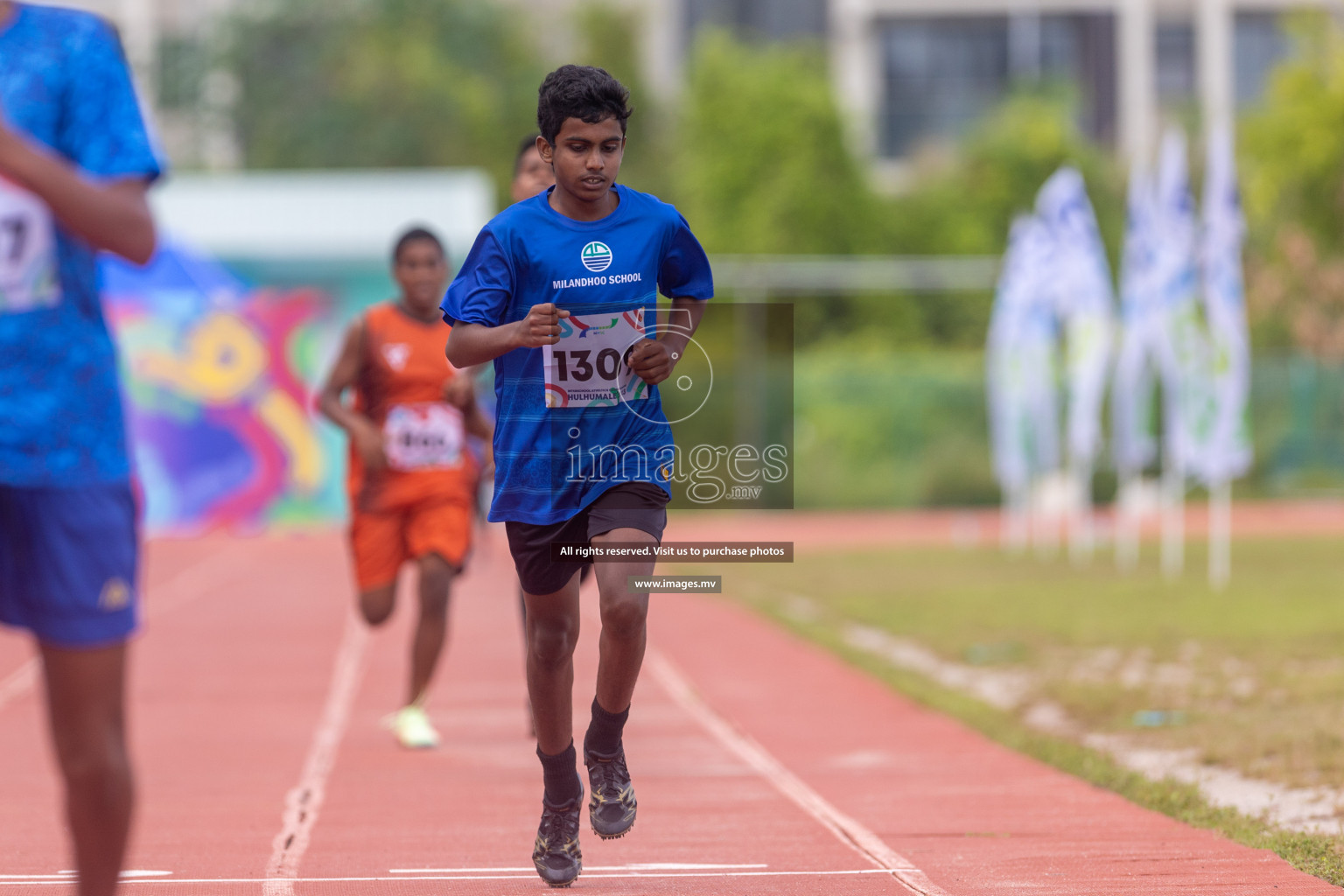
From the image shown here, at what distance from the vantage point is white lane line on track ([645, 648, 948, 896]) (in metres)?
5.48

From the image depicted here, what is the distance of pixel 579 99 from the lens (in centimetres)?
484

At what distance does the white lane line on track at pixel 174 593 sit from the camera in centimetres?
1095

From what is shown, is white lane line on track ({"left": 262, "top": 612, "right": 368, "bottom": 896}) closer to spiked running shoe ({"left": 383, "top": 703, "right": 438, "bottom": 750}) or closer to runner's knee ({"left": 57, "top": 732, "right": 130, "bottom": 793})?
spiked running shoe ({"left": 383, "top": 703, "right": 438, "bottom": 750})

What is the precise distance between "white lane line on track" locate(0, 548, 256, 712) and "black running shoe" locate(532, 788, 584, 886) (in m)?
5.81

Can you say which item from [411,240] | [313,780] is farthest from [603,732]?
[411,240]

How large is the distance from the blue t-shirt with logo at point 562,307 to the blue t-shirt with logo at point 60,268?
162cm

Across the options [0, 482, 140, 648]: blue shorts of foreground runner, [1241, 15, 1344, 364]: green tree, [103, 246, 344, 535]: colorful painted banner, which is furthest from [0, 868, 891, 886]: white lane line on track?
[1241, 15, 1344, 364]: green tree

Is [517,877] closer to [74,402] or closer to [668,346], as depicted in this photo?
[668,346]

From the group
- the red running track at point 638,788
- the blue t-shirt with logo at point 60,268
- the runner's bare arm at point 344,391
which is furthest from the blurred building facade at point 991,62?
the blue t-shirt with logo at point 60,268

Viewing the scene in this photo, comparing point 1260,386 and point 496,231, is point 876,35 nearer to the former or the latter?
point 1260,386

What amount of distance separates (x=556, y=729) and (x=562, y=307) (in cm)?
118

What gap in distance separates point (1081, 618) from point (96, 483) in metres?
12.4

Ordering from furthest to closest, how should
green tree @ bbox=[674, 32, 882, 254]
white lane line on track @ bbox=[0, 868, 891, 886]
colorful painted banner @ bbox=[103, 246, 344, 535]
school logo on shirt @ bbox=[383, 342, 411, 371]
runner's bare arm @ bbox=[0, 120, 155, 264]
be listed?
green tree @ bbox=[674, 32, 882, 254]
colorful painted banner @ bbox=[103, 246, 344, 535]
school logo on shirt @ bbox=[383, 342, 411, 371]
white lane line on track @ bbox=[0, 868, 891, 886]
runner's bare arm @ bbox=[0, 120, 155, 264]

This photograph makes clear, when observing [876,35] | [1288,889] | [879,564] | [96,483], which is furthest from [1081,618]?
[876,35]
